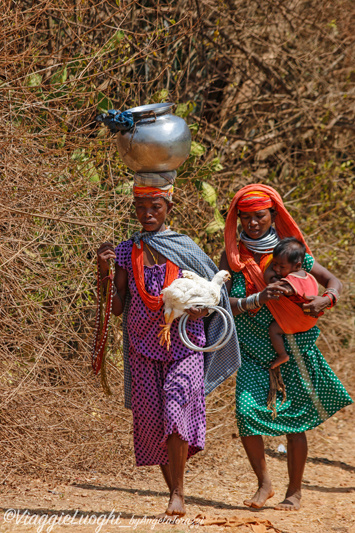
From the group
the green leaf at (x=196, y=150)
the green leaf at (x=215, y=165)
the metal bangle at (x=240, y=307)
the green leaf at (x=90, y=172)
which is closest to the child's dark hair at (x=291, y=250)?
the metal bangle at (x=240, y=307)

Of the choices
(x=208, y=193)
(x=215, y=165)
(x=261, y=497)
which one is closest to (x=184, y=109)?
(x=215, y=165)

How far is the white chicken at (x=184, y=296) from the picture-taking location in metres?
3.50

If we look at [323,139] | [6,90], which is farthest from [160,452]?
[323,139]

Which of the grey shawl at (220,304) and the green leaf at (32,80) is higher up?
the green leaf at (32,80)

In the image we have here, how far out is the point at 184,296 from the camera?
3.50 m

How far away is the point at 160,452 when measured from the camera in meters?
3.73

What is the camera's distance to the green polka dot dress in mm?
4082

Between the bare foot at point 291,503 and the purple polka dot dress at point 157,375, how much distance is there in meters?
0.75

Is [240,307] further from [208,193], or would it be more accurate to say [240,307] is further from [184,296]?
[208,193]

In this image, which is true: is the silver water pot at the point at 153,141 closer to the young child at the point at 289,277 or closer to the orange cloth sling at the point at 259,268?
the orange cloth sling at the point at 259,268

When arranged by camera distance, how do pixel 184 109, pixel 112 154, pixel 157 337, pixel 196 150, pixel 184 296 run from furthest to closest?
pixel 184 109, pixel 196 150, pixel 112 154, pixel 157 337, pixel 184 296

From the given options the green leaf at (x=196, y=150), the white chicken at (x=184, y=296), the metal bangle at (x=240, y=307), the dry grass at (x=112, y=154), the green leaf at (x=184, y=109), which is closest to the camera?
the white chicken at (x=184, y=296)

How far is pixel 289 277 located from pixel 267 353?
506 millimetres

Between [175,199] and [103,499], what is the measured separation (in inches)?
103
